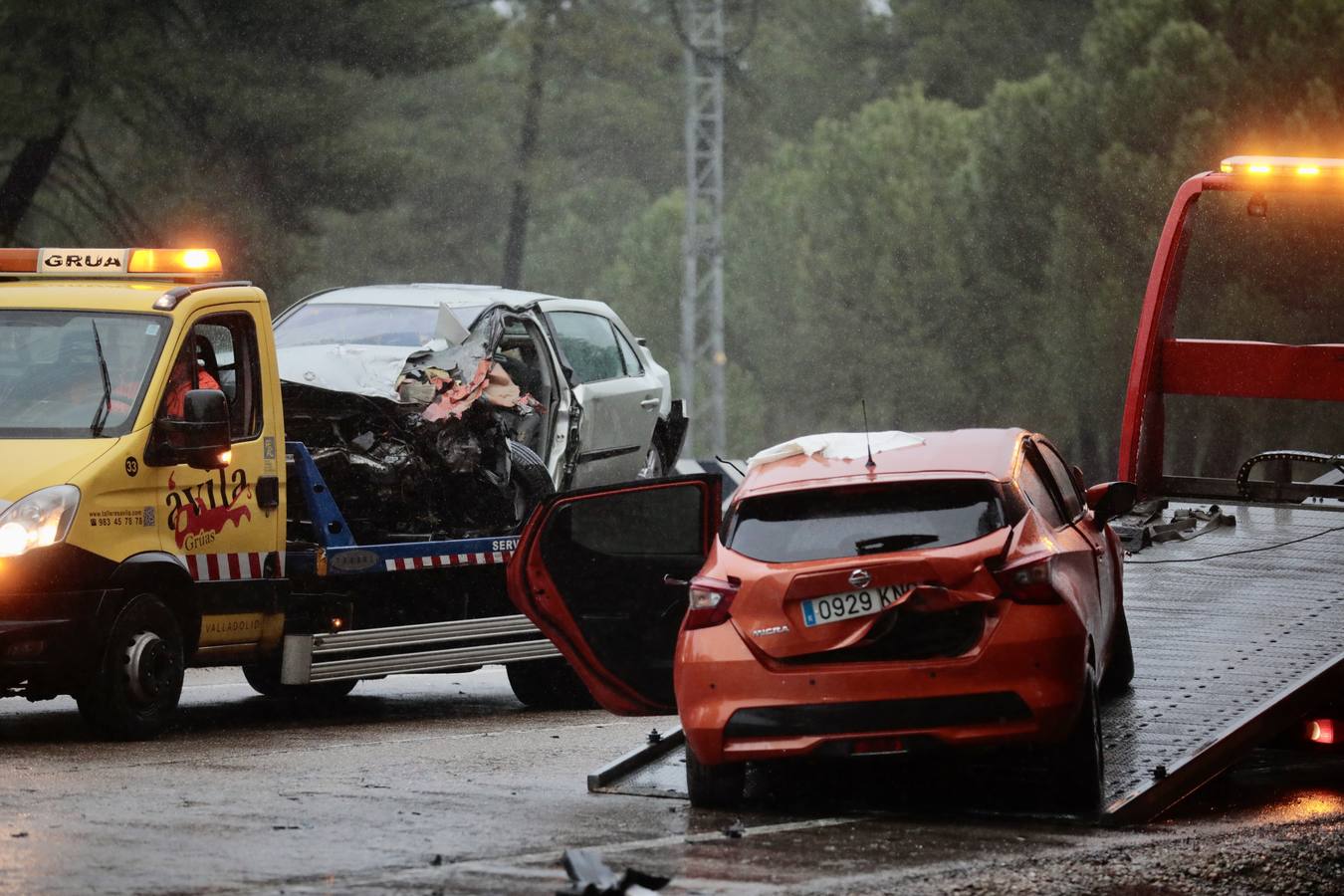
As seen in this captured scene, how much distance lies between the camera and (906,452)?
8.97 m

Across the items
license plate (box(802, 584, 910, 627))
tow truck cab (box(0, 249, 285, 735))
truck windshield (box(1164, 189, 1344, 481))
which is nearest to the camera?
license plate (box(802, 584, 910, 627))

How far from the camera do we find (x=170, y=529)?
36.1ft

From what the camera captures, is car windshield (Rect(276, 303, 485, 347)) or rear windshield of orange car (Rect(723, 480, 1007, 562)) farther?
car windshield (Rect(276, 303, 485, 347))

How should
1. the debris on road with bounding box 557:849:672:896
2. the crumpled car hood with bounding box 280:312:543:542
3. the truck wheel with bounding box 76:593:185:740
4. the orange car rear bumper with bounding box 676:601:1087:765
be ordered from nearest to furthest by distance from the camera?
the debris on road with bounding box 557:849:672:896, the orange car rear bumper with bounding box 676:601:1087:765, the truck wheel with bounding box 76:593:185:740, the crumpled car hood with bounding box 280:312:543:542

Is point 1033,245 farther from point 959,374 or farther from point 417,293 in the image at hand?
point 417,293

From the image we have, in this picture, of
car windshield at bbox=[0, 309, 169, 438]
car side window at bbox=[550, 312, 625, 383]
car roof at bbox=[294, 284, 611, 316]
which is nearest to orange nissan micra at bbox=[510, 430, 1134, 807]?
car windshield at bbox=[0, 309, 169, 438]

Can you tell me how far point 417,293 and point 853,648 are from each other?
666 centimetres

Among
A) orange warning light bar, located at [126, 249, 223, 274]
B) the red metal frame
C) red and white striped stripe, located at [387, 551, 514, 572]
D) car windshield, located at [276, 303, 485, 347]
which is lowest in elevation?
red and white striped stripe, located at [387, 551, 514, 572]

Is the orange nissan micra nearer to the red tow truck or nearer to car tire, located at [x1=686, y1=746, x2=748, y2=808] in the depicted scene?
car tire, located at [x1=686, y1=746, x2=748, y2=808]

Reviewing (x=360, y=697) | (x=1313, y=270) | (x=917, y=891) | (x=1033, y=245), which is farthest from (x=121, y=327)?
(x=1033, y=245)

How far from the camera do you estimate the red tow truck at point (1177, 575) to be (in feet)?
30.2

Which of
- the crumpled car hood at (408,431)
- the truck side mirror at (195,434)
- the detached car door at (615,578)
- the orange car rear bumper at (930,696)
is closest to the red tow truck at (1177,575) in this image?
the detached car door at (615,578)

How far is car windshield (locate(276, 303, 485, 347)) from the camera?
13.6 meters

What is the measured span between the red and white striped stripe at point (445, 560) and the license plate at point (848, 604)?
4.14 metres
